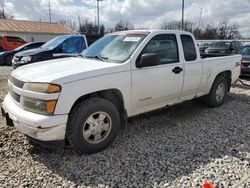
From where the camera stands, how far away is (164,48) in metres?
4.46

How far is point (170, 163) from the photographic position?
Result: 133 inches

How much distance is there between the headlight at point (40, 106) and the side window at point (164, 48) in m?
1.80

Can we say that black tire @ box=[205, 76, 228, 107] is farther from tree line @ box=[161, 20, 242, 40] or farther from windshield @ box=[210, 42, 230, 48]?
tree line @ box=[161, 20, 242, 40]

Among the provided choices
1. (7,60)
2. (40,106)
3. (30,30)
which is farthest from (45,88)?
(30,30)

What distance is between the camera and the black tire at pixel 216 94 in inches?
226

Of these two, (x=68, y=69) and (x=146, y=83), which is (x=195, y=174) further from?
(x=68, y=69)

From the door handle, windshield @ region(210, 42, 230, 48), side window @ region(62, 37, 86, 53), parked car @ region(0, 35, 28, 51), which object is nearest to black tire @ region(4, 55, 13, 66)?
parked car @ region(0, 35, 28, 51)

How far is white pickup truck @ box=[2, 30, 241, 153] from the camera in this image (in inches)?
122

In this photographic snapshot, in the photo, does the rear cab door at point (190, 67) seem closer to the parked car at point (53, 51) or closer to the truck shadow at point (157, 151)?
the truck shadow at point (157, 151)

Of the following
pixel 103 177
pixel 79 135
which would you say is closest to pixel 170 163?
pixel 103 177

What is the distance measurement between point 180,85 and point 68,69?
2177 mm

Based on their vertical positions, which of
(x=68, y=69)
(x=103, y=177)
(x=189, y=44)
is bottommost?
(x=103, y=177)

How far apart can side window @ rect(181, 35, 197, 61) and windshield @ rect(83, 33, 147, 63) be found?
3.34 ft

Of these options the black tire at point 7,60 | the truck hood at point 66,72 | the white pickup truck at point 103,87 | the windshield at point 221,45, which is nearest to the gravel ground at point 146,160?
the white pickup truck at point 103,87
